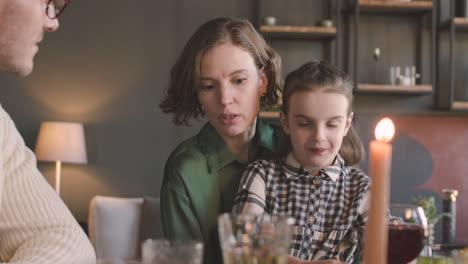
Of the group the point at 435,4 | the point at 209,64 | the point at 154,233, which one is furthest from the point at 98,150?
the point at 209,64

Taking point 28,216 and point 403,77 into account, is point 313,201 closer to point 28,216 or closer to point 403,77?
point 28,216

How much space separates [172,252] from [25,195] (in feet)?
2.35

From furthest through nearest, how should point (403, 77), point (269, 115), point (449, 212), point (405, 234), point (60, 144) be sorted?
point (403, 77) → point (269, 115) → point (60, 144) → point (449, 212) → point (405, 234)

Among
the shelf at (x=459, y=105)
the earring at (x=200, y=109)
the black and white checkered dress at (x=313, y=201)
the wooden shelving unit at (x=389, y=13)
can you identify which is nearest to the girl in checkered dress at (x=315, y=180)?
the black and white checkered dress at (x=313, y=201)

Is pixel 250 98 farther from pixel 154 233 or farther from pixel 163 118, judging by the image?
pixel 163 118

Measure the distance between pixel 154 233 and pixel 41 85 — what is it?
5.76 feet

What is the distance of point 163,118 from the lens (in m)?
4.82

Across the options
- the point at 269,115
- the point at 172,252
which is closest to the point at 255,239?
the point at 172,252

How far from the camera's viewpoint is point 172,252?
24.2 inches

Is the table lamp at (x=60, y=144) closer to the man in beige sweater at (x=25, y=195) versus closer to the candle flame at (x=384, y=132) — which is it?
the man in beige sweater at (x=25, y=195)

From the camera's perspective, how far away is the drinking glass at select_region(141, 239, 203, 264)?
2.00ft

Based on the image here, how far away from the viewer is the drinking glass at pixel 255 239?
25.2 inches

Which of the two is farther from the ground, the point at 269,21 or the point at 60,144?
the point at 269,21

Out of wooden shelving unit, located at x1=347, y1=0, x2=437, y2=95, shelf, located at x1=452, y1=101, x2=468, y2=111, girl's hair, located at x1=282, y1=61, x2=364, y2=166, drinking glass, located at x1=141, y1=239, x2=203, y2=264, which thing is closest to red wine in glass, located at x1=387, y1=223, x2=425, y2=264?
drinking glass, located at x1=141, y1=239, x2=203, y2=264
